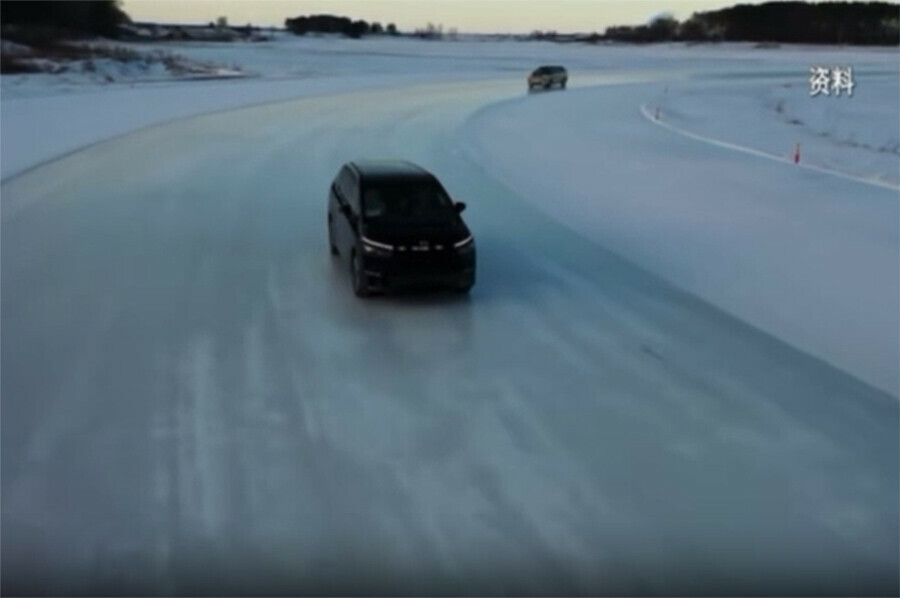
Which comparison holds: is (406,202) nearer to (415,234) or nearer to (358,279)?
(415,234)

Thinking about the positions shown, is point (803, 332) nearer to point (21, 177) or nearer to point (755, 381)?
point (755, 381)

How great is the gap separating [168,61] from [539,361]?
6386 centimetres

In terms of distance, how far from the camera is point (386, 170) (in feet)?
43.6

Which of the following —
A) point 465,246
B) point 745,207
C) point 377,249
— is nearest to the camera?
point 377,249

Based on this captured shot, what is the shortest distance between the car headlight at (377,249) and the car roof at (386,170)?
1585mm

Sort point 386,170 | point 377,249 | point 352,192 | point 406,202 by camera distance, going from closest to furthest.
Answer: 1. point 377,249
2. point 406,202
3. point 352,192
4. point 386,170

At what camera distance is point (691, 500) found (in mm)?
6992

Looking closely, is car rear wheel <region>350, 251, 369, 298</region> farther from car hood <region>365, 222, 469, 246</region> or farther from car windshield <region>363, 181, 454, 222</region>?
car windshield <region>363, 181, 454, 222</region>

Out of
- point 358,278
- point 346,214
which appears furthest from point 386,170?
point 358,278


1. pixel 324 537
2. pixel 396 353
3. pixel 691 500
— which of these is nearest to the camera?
pixel 324 537

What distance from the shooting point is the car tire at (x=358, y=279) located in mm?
11703

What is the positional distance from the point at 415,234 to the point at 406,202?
874 millimetres

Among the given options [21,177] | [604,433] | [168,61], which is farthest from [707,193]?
[168,61]

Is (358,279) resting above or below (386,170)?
below
